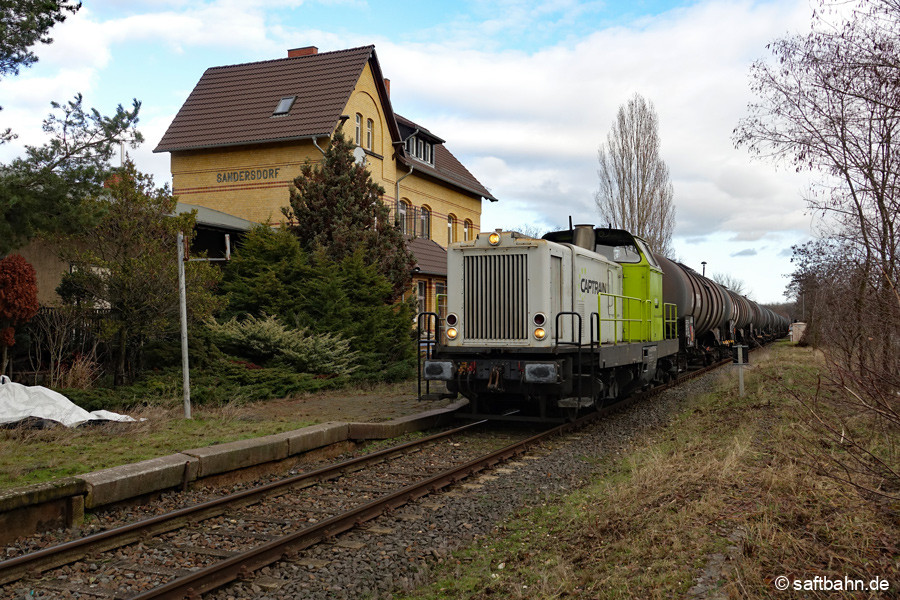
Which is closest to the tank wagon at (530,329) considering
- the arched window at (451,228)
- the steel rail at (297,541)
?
the steel rail at (297,541)

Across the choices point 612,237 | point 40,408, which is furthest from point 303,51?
point 40,408

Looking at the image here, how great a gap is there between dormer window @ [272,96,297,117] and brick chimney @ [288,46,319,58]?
4041 mm

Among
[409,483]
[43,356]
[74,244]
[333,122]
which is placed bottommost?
[409,483]

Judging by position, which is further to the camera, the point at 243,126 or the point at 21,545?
the point at 243,126

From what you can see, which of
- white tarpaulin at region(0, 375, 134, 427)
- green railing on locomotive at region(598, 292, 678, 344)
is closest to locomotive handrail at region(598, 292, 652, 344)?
green railing on locomotive at region(598, 292, 678, 344)

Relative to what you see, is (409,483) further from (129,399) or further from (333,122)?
(333,122)

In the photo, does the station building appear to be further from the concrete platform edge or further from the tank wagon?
the concrete platform edge

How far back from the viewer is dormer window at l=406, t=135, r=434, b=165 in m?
30.3

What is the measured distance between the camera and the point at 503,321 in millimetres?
10828

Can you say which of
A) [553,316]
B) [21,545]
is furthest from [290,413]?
[21,545]

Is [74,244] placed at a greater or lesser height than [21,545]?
greater

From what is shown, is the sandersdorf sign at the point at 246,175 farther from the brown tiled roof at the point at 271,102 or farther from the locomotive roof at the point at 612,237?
the locomotive roof at the point at 612,237

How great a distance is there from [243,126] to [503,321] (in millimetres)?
18790

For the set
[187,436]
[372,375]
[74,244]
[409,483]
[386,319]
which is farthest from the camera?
[386,319]
